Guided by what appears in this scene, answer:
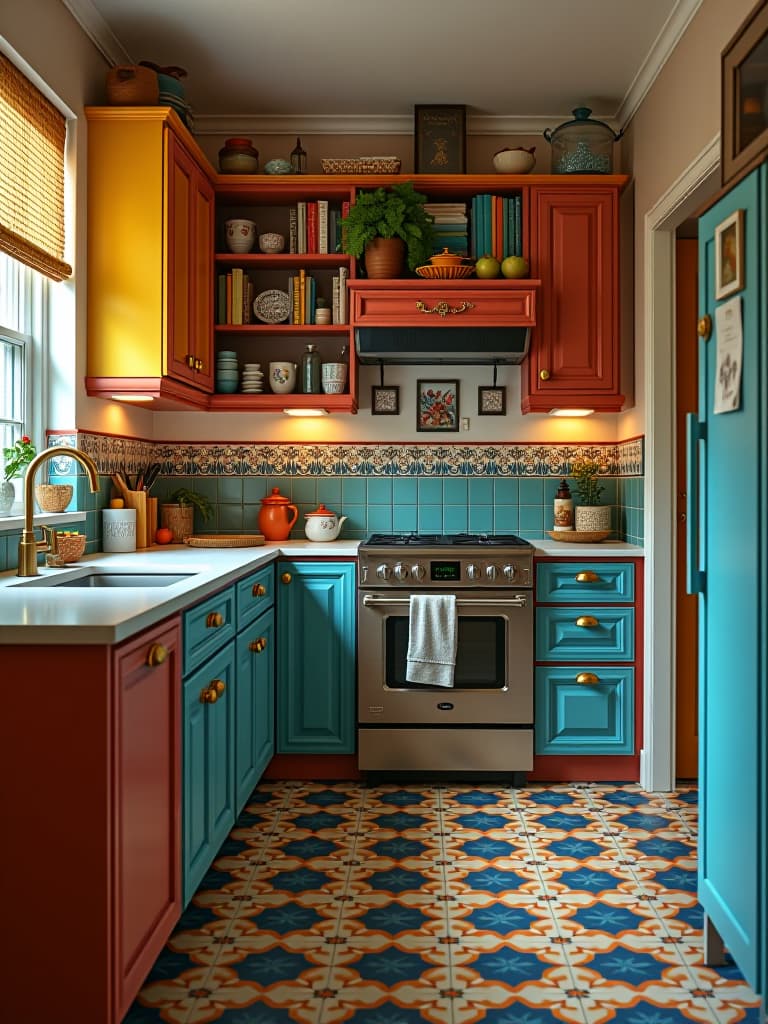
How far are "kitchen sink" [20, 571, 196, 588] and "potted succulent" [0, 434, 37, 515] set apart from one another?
0.32 meters

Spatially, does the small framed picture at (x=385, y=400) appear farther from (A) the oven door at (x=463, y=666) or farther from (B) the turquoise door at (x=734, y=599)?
(B) the turquoise door at (x=734, y=599)

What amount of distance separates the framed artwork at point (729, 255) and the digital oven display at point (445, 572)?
1.73 meters

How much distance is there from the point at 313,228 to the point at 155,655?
8.52 feet

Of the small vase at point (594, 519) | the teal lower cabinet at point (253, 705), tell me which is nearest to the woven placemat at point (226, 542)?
the teal lower cabinet at point (253, 705)

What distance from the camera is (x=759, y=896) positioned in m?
1.84

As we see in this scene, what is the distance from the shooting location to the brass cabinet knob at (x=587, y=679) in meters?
3.63

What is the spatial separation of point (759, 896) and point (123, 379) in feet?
8.60

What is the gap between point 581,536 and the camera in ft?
12.6

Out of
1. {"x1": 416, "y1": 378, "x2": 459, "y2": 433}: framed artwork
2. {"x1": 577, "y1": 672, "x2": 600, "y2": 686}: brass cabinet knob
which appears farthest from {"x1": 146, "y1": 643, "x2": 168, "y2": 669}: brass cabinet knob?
{"x1": 416, "y1": 378, "x2": 459, "y2": 433}: framed artwork

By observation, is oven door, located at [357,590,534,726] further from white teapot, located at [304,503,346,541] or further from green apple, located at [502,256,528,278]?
green apple, located at [502,256,528,278]

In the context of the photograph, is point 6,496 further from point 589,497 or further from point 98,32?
point 589,497

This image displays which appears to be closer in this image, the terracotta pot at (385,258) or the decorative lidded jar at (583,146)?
the terracotta pot at (385,258)

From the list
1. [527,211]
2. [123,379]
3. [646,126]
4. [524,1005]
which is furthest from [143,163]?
[524,1005]

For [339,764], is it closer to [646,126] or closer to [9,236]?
[9,236]
